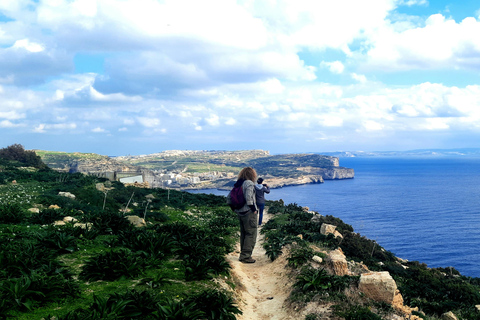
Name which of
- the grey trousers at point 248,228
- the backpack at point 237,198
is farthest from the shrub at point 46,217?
the grey trousers at point 248,228

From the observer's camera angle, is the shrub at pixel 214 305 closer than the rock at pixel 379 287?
Yes

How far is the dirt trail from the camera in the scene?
744 cm

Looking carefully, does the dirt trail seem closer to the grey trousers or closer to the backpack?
the grey trousers

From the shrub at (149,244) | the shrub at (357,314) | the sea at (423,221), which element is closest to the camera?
the shrub at (357,314)

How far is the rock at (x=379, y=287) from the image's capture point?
24.2 feet

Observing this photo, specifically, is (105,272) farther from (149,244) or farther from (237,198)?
(237,198)

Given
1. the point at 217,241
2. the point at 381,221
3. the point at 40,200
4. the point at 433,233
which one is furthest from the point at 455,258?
the point at 40,200

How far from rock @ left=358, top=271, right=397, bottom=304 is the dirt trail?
1.95 meters

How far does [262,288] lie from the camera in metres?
9.38

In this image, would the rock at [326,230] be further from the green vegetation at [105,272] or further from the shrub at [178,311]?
the shrub at [178,311]

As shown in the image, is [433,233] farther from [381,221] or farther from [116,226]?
[116,226]

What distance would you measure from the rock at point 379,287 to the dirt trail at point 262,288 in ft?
6.39

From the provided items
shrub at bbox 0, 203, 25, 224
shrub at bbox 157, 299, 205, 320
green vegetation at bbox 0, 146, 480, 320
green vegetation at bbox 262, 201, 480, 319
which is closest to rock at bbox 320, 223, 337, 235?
green vegetation at bbox 262, 201, 480, 319

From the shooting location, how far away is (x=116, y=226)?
490 inches
